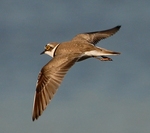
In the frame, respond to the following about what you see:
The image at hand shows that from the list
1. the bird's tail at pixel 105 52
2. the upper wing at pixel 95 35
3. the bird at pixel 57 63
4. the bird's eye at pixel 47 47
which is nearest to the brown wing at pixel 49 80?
the bird at pixel 57 63

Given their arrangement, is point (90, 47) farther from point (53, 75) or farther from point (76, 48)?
point (53, 75)

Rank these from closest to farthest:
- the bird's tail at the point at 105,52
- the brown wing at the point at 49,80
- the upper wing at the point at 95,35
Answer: the brown wing at the point at 49,80, the bird's tail at the point at 105,52, the upper wing at the point at 95,35

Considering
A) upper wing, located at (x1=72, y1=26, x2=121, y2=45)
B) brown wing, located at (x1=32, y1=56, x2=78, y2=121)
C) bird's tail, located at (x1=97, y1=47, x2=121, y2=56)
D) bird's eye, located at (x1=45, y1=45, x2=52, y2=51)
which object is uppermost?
upper wing, located at (x1=72, y1=26, x2=121, y2=45)

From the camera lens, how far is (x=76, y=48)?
22.4 m

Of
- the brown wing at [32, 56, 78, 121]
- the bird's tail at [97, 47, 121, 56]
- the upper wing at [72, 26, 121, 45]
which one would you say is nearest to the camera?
the brown wing at [32, 56, 78, 121]

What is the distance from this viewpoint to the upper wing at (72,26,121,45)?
26.0 m

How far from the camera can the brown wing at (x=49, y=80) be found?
19188 millimetres

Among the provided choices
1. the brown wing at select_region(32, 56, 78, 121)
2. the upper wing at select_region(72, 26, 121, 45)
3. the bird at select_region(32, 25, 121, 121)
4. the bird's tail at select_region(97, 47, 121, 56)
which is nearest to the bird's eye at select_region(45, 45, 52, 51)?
the bird at select_region(32, 25, 121, 121)

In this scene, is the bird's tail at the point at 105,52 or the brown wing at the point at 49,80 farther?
the bird's tail at the point at 105,52

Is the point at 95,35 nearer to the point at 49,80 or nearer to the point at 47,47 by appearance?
the point at 47,47

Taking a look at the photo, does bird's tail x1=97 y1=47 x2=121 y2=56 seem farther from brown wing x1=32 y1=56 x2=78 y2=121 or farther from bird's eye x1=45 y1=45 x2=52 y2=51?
bird's eye x1=45 y1=45 x2=52 y2=51

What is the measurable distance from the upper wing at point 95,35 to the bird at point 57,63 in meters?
0.83

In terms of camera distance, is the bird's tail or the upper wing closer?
the bird's tail

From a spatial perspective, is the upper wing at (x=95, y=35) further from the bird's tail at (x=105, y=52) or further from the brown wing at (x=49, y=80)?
the brown wing at (x=49, y=80)
